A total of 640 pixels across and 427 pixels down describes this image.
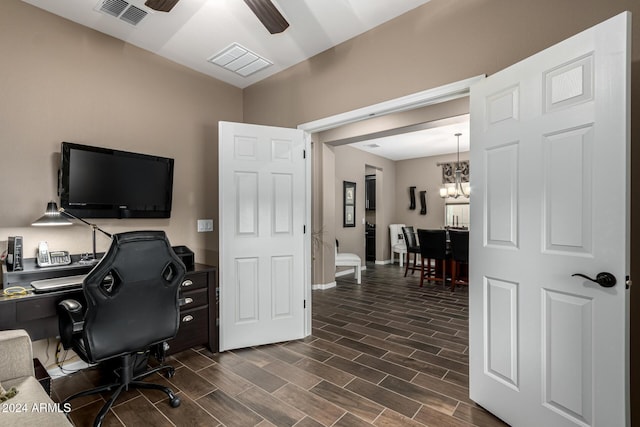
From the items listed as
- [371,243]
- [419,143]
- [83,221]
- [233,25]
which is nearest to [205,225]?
[83,221]

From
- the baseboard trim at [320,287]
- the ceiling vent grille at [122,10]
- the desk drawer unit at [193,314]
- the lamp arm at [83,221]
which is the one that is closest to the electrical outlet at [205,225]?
the desk drawer unit at [193,314]

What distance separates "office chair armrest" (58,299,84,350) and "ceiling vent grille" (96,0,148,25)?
2.12 metres

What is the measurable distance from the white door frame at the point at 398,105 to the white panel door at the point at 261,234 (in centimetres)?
12

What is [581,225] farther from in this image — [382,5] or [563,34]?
[382,5]

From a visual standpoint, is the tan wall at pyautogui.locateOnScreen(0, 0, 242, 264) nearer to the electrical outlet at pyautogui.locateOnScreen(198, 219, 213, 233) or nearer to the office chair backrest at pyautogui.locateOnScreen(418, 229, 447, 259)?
the electrical outlet at pyautogui.locateOnScreen(198, 219, 213, 233)

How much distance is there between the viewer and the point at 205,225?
137 inches

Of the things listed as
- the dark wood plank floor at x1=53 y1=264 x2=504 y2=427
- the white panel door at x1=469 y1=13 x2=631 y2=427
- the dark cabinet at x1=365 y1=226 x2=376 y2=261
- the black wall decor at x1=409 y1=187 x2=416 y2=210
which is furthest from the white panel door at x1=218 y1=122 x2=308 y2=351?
the black wall decor at x1=409 y1=187 x2=416 y2=210

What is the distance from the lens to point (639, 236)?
5.33 ft

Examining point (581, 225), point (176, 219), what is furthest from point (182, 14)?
point (581, 225)

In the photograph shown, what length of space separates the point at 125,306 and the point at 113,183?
1.29 metres

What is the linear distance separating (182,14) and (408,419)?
10.8 ft

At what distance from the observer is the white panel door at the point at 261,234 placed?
2930mm

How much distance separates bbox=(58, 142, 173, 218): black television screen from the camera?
241cm

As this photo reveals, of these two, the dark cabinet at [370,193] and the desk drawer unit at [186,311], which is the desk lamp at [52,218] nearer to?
the desk drawer unit at [186,311]
